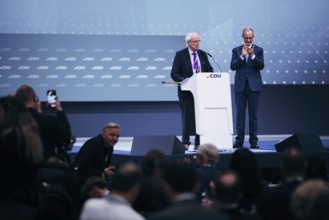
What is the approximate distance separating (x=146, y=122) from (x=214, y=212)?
781 centimetres

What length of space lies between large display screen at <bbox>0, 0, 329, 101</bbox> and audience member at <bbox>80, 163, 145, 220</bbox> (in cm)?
682

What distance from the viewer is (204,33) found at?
10.4 m

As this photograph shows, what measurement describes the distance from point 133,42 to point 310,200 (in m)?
7.40

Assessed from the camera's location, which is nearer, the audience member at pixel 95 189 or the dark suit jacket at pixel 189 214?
the dark suit jacket at pixel 189 214

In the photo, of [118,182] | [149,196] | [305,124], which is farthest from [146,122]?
[118,182]

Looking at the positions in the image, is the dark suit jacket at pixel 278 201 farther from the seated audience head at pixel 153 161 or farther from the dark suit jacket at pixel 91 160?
the dark suit jacket at pixel 91 160

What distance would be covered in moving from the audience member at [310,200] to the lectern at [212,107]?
4.01 metres

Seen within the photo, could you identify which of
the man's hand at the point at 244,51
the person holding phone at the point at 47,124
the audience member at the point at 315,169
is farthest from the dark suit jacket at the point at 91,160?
the man's hand at the point at 244,51

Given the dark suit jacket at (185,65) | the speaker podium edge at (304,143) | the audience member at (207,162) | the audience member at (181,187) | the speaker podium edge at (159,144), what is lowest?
the speaker podium edge at (304,143)

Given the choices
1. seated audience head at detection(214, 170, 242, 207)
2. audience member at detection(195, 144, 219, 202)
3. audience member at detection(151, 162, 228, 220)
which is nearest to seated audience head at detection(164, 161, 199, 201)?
audience member at detection(151, 162, 228, 220)

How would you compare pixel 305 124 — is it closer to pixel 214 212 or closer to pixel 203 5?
pixel 203 5

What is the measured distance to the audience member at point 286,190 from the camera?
3.80 meters

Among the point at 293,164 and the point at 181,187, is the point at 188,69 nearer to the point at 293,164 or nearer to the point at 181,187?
the point at 293,164

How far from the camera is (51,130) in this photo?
15.0ft
